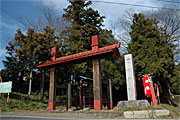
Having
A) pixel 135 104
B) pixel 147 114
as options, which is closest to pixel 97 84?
pixel 135 104

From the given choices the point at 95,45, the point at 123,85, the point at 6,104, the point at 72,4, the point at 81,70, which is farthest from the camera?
the point at 72,4

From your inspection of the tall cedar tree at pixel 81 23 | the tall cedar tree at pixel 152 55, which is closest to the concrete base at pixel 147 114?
the tall cedar tree at pixel 152 55

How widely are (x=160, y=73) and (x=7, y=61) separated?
14801 mm

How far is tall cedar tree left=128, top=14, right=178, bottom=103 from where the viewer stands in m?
13.9

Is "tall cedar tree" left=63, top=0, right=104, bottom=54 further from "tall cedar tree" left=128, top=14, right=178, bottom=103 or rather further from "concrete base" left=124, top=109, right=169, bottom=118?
"concrete base" left=124, top=109, right=169, bottom=118

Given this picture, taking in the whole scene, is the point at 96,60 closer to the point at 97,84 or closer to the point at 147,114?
the point at 97,84

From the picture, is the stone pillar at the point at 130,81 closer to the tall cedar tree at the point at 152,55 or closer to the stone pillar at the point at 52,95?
the stone pillar at the point at 52,95

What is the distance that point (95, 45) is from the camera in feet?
A: 27.5

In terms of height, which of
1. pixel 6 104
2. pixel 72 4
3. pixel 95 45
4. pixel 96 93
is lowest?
pixel 6 104

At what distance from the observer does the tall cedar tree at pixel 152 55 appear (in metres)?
13.9

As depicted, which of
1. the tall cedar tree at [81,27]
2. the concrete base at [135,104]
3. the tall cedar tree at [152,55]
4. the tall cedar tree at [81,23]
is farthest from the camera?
the tall cedar tree at [81,23]

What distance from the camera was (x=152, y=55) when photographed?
14867 mm

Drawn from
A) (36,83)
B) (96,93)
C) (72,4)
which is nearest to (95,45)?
(96,93)

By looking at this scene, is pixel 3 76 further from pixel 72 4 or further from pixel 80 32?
pixel 72 4
